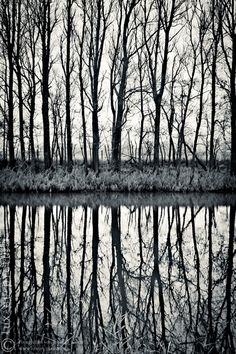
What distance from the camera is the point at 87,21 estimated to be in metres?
20.4

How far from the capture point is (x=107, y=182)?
1591 centimetres

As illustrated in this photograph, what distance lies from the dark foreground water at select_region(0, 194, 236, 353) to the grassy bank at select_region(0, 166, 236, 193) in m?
8.58

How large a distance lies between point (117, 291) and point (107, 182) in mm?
12933

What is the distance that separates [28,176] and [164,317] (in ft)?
43.2

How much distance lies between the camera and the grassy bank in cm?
1470

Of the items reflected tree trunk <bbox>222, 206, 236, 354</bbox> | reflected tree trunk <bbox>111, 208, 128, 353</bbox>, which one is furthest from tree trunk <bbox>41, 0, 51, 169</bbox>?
reflected tree trunk <bbox>222, 206, 236, 354</bbox>

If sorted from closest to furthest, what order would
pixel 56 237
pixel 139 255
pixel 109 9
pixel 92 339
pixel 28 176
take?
1. pixel 92 339
2. pixel 139 255
3. pixel 56 237
4. pixel 28 176
5. pixel 109 9

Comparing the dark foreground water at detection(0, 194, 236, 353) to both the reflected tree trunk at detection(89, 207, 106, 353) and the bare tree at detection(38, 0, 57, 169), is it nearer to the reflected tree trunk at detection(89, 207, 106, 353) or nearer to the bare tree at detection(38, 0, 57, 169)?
the reflected tree trunk at detection(89, 207, 106, 353)

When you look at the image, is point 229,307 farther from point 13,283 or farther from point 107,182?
point 107,182

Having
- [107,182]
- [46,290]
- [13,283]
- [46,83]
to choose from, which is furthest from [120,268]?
[46,83]

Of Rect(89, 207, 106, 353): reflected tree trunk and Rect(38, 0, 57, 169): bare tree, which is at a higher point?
Rect(38, 0, 57, 169): bare tree

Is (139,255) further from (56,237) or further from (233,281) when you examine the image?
(56,237)

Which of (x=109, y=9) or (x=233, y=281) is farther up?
(x=109, y=9)

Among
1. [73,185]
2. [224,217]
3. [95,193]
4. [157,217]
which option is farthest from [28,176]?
[224,217]
